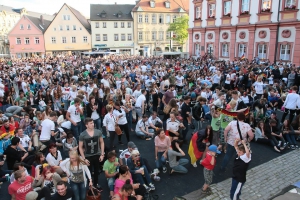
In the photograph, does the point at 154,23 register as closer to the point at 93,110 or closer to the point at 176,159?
the point at 93,110

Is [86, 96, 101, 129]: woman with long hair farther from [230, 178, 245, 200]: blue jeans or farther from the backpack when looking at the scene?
[230, 178, 245, 200]: blue jeans

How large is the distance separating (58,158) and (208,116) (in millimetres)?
5611

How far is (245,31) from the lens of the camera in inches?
1009

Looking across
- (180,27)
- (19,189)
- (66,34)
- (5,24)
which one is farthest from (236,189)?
(5,24)

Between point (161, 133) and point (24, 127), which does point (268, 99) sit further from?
point (24, 127)

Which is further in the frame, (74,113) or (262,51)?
(262,51)

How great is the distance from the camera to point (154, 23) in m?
52.2

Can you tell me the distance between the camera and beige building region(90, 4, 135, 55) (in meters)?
51.2

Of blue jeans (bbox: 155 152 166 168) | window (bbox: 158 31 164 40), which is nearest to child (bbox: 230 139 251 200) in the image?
blue jeans (bbox: 155 152 166 168)

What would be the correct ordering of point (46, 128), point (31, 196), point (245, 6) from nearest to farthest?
1. point (31, 196)
2. point (46, 128)
3. point (245, 6)

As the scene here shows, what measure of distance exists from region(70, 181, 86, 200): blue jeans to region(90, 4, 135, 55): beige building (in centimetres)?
4804

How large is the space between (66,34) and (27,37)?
801 centimetres

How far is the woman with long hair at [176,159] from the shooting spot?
21.7ft

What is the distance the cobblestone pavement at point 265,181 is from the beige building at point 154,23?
44664 mm
